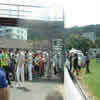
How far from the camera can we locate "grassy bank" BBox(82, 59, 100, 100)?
186cm

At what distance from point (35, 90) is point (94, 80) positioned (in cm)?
113

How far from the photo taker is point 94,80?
1887 millimetres

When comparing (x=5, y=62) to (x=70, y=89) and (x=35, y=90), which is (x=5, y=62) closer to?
(x=35, y=90)

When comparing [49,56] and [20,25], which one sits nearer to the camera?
[20,25]

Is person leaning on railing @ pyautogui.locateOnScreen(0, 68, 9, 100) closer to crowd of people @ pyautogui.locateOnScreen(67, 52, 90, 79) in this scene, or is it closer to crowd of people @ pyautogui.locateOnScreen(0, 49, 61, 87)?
crowd of people @ pyautogui.locateOnScreen(0, 49, 61, 87)

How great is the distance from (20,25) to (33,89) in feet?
3.32

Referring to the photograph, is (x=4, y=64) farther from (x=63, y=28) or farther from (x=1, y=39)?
(x=63, y=28)

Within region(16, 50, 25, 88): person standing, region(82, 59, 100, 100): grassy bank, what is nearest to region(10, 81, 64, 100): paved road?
region(16, 50, 25, 88): person standing

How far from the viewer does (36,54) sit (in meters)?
2.55

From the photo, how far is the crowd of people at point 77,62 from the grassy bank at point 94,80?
0.07 meters

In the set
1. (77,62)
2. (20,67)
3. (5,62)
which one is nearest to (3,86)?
(5,62)

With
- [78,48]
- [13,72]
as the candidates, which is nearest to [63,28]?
[78,48]

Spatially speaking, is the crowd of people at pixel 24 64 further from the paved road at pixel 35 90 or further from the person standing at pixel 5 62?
the paved road at pixel 35 90

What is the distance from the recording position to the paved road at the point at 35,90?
102 inches
